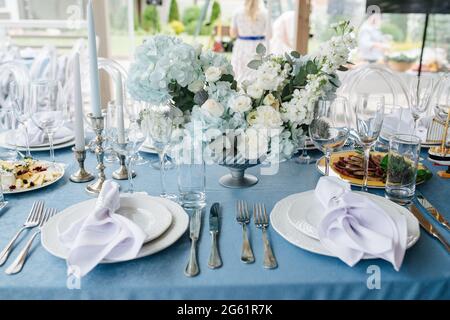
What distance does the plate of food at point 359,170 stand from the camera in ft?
4.16

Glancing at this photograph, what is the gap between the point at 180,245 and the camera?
3.11 ft

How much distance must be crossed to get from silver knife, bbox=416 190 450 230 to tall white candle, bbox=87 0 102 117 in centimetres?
85

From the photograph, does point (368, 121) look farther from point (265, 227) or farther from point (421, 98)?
point (421, 98)

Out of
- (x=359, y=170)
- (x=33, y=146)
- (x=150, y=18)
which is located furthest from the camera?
(x=150, y=18)

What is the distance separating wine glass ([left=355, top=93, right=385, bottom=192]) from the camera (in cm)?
119

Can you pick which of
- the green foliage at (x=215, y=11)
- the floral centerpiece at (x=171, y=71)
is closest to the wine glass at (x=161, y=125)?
the floral centerpiece at (x=171, y=71)

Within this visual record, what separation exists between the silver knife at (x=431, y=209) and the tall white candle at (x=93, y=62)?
2.79ft

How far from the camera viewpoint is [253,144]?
3.66 feet

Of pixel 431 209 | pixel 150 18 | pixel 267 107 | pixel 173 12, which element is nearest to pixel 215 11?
pixel 173 12

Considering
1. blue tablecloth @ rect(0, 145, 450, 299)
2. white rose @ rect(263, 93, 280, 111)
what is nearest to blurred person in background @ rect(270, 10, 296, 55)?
white rose @ rect(263, 93, 280, 111)

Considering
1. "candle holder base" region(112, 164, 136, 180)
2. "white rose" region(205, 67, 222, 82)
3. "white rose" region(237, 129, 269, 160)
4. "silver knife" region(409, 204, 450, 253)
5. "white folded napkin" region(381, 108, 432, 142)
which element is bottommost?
"silver knife" region(409, 204, 450, 253)

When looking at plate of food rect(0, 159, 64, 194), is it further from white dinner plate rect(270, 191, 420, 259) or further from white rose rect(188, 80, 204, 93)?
white dinner plate rect(270, 191, 420, 259)

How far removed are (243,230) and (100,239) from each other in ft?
0.99

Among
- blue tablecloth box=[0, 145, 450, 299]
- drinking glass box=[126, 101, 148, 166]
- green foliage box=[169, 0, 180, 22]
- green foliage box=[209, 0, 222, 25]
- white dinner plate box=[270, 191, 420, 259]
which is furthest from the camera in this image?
green foliage box=[169, 0, 180, 22]
